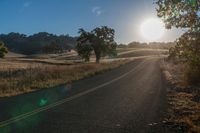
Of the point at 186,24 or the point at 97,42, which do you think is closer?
the point at 186,24

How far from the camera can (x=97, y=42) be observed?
85938 mm

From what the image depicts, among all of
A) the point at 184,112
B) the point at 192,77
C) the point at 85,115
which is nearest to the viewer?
the point at 85,115

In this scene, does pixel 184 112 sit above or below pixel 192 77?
below

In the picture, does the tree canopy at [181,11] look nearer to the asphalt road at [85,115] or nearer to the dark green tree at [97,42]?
the asphalt road at [85,115]

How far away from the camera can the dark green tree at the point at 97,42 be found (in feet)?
280

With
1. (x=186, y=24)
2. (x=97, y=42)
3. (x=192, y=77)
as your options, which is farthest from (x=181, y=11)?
(x=97, y=42)

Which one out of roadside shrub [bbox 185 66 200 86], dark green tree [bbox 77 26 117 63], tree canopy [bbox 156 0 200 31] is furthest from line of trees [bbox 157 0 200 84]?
dark green tree [bbox 77 26 117 63]

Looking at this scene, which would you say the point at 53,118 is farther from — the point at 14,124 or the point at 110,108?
the point at 110,108

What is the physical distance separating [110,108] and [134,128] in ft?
13.2

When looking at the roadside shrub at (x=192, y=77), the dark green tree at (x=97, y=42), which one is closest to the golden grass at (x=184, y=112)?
the roadside shrub at (x=192, y=77)

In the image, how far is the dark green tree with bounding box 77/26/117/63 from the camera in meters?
85.4

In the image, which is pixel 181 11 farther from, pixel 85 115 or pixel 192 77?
pixel 192 77

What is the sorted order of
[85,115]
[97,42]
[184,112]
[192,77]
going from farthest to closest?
1. [97,42]
2. [192,77]
3. [184,112]
4. [85,115]

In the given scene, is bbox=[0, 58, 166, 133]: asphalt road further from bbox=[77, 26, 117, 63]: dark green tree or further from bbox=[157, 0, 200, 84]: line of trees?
bbox=[77, 26, 117, 63]: dark green tree
